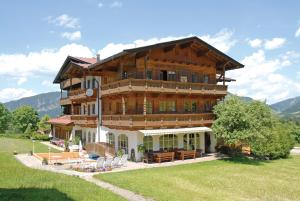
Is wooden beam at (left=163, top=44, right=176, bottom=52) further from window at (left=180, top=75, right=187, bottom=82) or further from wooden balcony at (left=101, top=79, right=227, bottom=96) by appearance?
wooden balcony at (left=101, top=79, right=227, bottom=96)

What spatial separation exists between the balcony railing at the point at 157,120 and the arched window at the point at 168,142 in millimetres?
1510

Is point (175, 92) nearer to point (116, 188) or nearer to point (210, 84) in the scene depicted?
point (210, 84)

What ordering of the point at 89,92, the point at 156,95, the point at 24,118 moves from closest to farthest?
the point at 156,95, the point at 89,92, the point at 24,118

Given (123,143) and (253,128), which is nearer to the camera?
(253,128)

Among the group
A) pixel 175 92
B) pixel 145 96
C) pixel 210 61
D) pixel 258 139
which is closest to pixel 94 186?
pixel 145 96


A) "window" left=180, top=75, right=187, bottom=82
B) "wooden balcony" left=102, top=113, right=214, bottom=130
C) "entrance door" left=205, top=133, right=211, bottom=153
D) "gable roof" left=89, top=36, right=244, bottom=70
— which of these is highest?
"gable roof" left=89, top=36, right=244, bottom=70

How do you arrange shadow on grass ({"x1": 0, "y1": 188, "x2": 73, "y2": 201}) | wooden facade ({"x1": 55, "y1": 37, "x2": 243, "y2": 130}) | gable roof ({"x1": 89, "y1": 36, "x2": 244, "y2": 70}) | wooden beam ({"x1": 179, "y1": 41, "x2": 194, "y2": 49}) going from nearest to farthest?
shadow on grass ({"x1": 0, "y1": 188, "x2": 73, "y2": 201}) → gable roof ({"x1": 89, "y1": 36, "x2": 244, "y2": 70}) → wooden facade ({"x1": 55, "y1": 37, "x2": 243, "y2": 130}) → wooden beam ({"x1": 179, "y1": 41, "x2": 194, "y2": 49})

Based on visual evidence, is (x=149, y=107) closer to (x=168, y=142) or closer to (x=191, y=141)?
(x=168, y=142)

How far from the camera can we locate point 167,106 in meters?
33.3

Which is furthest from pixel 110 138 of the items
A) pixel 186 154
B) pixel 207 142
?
pixel 207 142

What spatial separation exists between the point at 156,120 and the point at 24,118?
69963 millimetres

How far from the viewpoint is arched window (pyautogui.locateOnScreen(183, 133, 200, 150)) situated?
1305 inches

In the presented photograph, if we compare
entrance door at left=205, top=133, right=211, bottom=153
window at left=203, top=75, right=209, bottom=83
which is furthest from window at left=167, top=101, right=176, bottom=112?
window at left=203, top=75, right=209, bottom=83

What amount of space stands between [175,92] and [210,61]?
330 inches
